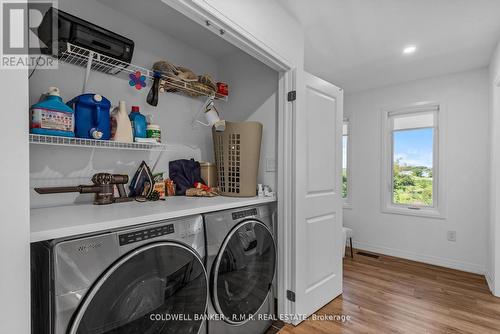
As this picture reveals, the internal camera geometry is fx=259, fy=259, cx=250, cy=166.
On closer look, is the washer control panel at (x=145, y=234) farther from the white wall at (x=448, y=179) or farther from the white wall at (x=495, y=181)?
the white wall at (x=448, y=179)

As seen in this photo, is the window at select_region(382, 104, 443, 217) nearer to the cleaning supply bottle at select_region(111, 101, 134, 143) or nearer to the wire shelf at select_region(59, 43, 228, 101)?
the wire shelf at select_region(59, 43, 228, 101)

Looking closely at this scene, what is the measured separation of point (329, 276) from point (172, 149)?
1762 millimetres

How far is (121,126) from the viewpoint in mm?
1559

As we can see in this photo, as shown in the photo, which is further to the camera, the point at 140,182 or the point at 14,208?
the point at 140,182

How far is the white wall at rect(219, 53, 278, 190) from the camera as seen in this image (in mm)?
2111

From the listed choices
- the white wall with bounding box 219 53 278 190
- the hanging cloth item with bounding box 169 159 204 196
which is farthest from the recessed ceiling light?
the hanging cloth item with bounding box 169 159 204 196

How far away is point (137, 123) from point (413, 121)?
3.49m

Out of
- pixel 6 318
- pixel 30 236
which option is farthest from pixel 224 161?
pixel 6 318

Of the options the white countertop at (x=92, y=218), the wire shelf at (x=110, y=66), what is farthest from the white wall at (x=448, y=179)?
the white countertop at (x=92, y=218)

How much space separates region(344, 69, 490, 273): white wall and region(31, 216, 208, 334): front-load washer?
123 inches

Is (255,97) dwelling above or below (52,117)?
above

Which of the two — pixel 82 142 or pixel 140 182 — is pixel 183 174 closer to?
pixel 140 182

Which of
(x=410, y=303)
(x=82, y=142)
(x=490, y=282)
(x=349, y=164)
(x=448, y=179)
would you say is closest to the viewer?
(x=82, y=142)

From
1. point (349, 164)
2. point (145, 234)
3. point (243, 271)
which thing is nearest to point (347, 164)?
point (349, 164)
